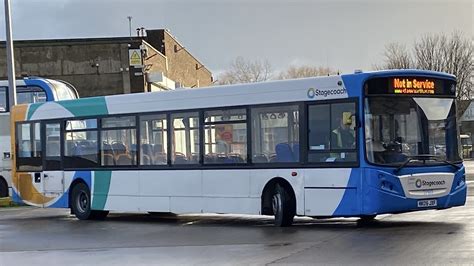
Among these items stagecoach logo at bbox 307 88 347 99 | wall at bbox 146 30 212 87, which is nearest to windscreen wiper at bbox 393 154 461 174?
stagecoach logo at bbox 307 88 347 99

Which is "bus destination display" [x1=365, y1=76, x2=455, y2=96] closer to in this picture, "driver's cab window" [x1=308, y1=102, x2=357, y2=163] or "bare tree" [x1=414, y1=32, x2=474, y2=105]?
"driver's cab window" [x1=308, y1=102, x2=357, y2=163]

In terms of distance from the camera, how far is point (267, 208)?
15.2m

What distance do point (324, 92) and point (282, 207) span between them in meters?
2.40

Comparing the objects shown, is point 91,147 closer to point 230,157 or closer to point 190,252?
point 230,157

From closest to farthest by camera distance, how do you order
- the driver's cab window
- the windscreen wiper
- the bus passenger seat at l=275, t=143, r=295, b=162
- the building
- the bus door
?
1. the windscreen wiper
2. the driver's cab window
3. the bus passenger seat at l=275, t=143, r=295, b=162
4. the bus door
5. the building

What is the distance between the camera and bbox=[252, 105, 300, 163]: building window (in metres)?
14.8

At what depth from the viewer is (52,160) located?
65.7 ft

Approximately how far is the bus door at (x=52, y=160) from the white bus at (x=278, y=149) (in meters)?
0.58

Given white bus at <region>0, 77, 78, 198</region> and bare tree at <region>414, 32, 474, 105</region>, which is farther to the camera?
bare tree at <region>414, 32, 474, 105</region>

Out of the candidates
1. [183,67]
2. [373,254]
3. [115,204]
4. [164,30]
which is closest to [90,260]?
[373,254]

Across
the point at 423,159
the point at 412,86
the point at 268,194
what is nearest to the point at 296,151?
the point at 268,194

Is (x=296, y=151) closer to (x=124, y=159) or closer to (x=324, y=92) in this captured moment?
(x=324, y=92)

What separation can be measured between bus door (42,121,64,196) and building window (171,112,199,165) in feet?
13.9

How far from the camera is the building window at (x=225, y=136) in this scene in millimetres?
15719
